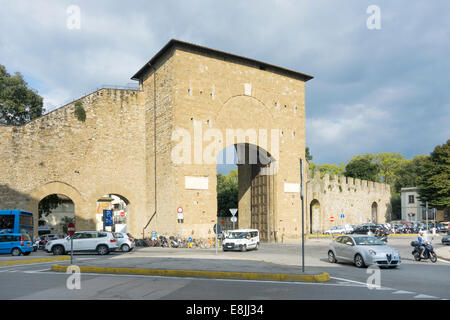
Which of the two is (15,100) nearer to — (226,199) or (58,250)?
(58,250)

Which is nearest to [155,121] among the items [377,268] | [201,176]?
[201,176]

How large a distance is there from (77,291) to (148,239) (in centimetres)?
1912

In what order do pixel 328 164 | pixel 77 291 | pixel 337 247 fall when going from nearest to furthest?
pixel 77 291 → pixel 337 247 → pixel 328 164

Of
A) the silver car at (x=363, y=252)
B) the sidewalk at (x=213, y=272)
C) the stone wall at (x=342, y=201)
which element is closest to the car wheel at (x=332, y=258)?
the silver car at (x=363, y=252)

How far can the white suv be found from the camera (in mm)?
22734

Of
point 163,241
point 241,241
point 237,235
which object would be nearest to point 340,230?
point 237,235

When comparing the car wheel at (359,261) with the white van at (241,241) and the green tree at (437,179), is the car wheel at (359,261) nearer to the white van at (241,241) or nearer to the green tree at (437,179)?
the white van at (241,241)

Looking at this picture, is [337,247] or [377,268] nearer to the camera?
[377,268]

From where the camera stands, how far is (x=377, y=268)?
15.7m

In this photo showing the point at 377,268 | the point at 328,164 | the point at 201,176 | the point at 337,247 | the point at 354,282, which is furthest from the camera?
the point at 328,164

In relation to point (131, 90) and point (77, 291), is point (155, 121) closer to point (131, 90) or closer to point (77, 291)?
point (131, 90)

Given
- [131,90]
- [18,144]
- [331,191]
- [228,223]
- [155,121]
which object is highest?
[131,90]

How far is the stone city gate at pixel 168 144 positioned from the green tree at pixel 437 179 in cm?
3204

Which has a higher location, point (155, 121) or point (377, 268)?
point (155, 121)
